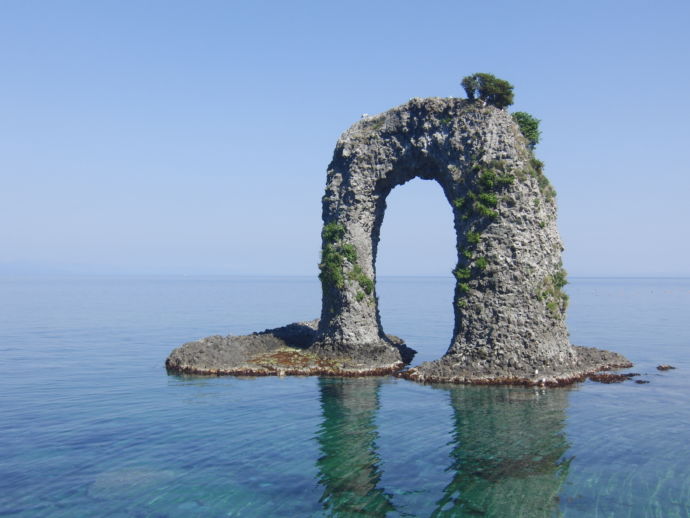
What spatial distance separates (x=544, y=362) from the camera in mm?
33094

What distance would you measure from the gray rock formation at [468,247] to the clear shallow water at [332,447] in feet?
8.27

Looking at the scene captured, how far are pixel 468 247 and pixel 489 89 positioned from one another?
426 inches

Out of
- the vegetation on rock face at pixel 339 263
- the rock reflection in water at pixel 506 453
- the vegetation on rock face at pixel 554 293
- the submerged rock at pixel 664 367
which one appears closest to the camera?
the rock reflection in water at pixel 506 453

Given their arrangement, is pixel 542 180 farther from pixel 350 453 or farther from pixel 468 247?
pixel 350 453

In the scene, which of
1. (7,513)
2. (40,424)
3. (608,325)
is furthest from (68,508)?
(608,325)

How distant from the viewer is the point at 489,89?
118 ft

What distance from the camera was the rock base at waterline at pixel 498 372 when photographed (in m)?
32.3

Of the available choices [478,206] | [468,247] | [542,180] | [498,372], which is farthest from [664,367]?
[478,206]

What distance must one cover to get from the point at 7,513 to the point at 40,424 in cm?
1059

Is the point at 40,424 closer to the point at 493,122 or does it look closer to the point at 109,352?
the point at 109,352

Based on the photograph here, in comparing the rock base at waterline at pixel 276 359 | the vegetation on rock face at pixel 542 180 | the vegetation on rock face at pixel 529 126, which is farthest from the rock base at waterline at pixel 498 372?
the vegetation on rock face at pixel 529 126

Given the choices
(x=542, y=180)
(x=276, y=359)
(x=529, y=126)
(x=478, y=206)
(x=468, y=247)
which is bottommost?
(x=276, y=359)

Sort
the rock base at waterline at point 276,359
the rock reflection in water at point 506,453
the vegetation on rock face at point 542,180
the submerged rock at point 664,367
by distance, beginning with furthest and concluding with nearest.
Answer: the submerged rock at point 664,367
the rock base at waterline at point 276,359
the vegetation on rock face at point 542,180
the rock reflection in water at point 506,453

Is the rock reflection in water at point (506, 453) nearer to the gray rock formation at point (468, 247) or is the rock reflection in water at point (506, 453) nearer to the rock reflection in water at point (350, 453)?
the rock reflection in water at point (350, 453)
